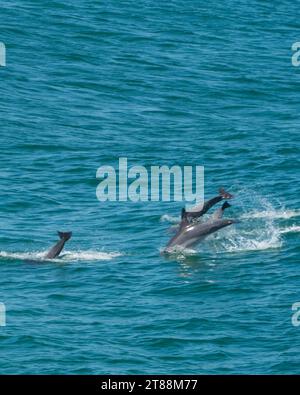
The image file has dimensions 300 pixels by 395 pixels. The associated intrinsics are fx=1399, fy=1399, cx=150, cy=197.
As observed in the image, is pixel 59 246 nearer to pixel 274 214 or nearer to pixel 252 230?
pixel 252 230

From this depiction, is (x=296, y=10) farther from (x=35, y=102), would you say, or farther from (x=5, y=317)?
(x=5, y=317)

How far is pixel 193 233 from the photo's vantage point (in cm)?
5059

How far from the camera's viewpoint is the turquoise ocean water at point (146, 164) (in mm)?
41562

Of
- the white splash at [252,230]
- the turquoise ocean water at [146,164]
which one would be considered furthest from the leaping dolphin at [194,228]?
the turquoise ocean water at [146,164]

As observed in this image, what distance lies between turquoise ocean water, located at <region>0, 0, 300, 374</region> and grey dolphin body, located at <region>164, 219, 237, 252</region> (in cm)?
59

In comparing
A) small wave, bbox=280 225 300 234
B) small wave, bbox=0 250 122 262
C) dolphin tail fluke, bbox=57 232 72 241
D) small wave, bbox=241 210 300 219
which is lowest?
small wave, bbox=0 250 122 262

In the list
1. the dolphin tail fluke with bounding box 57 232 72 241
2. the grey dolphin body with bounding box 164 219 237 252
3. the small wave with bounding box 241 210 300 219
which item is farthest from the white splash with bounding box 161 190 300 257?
the dolphin tail fluke with bounding box 57 232 72 241

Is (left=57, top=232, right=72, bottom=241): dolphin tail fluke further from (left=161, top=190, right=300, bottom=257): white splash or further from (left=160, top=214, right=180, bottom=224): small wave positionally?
(left=160, top=214, right=180, bottom=224): small wave

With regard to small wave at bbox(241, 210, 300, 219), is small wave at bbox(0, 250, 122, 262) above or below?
below

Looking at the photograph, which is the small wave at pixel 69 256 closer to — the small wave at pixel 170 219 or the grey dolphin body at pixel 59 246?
the grey dolphin body at pixel 59 246

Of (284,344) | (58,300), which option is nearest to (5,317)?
(58,300)

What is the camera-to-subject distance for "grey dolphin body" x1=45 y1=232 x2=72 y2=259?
49.7 meters

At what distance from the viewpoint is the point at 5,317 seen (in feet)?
143

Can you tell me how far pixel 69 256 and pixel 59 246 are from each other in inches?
27.0
